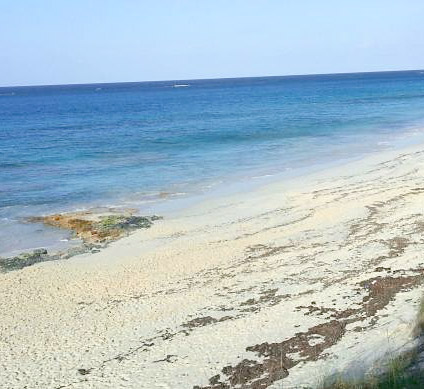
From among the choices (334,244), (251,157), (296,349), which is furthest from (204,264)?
Result: (251,157)

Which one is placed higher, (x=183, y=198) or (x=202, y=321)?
(x=183, y=198)

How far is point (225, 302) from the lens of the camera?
12.8 m

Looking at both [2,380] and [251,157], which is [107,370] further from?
[251,157]

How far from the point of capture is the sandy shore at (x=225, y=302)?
986 cm

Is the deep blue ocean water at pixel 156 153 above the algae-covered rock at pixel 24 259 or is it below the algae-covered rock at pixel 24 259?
above

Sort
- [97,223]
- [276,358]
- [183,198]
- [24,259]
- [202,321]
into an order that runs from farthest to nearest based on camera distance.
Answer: [183,198]
[97,223]
[24,259]
[202,321]
[276,358]

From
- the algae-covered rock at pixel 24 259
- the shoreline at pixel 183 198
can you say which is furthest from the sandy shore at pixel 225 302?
the shoreline at pixel 183 198

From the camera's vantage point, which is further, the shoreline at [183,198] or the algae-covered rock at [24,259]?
the shoreline at [183,198]

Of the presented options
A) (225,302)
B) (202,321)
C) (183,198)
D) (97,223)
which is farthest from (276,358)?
(183,198)

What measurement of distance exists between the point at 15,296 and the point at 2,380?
14.2ft

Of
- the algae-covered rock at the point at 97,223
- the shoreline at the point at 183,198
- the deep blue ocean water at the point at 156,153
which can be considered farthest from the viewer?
the deep blue ocean water at the point at 156,153

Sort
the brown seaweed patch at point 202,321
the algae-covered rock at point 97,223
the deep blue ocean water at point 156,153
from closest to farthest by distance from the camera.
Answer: the brown seaweed patch at point 202,321, the algae-covered rock at point 97,223, the deep blue ocean water at point 156,153

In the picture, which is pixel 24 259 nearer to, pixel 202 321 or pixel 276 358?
pixel 202 321

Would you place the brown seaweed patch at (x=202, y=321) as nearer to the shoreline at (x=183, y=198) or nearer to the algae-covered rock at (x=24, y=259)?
the algae-covered rock at (x=24, y=259)
